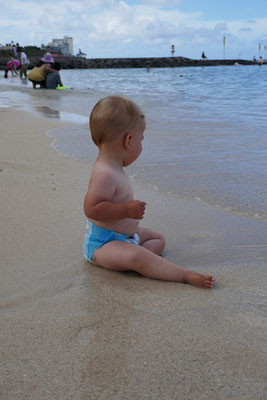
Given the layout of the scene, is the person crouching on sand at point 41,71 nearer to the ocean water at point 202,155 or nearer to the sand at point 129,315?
the ocean water at point 202,155

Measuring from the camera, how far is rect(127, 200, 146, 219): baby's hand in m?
1.90

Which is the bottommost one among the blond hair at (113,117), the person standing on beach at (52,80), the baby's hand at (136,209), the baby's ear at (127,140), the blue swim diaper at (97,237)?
the blue swim diaper at (97,237)

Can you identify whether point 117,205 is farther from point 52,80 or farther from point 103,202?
point 52,80

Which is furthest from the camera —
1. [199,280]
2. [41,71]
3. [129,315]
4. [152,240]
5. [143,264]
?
[41,71]

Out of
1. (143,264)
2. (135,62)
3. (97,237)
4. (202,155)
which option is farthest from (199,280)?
(135,62)

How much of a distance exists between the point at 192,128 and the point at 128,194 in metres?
4.50

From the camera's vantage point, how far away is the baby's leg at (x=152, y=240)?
224cm

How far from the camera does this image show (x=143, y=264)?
1.95m

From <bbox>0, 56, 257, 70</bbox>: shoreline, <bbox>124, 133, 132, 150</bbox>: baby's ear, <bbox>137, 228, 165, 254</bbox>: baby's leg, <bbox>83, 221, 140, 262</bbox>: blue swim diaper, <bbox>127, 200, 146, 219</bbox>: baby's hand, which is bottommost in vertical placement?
<bbox>137, 228, 165, 254</bbox>: baby's leg

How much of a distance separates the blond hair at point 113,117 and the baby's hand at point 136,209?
0.36 meters

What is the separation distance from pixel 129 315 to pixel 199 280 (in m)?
0.41

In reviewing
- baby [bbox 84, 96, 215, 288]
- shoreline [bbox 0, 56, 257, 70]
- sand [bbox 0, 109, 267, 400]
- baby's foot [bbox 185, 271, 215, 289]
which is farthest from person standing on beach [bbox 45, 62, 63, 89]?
shoreline [bbox 0, 56, 257, 70]

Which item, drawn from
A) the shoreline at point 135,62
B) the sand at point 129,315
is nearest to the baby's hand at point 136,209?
the sand at point 129,315

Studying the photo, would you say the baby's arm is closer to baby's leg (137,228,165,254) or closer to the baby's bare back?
the baby's bare back
